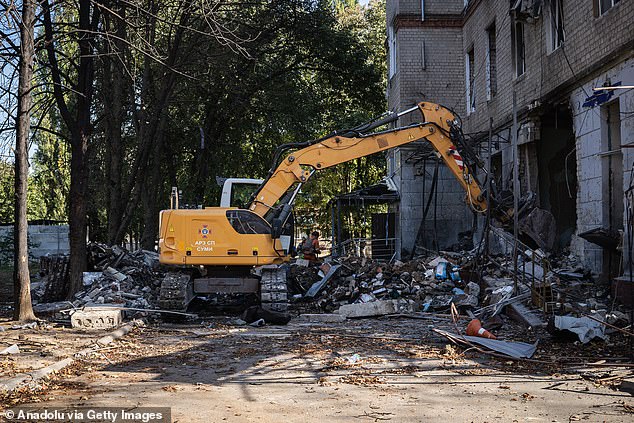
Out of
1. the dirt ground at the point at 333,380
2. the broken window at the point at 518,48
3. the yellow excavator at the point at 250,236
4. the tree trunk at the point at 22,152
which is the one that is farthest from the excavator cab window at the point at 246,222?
the broken window at the point at 518,48

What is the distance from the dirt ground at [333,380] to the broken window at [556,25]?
7.68m

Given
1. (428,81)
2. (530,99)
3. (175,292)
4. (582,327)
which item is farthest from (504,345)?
(428,81)

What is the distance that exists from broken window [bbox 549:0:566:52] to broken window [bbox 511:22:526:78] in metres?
2.08

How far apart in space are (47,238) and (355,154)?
25.8 metres

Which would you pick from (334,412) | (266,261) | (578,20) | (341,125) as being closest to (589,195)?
(578,20)

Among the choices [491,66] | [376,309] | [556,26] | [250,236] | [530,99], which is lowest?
[376,309]

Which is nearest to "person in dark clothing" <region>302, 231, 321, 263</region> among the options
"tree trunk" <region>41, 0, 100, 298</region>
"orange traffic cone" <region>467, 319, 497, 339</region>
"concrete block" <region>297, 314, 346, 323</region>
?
"concrete block" <region>297, 314, 346, 323</region>

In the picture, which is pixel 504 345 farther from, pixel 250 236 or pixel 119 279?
pixel 119 279

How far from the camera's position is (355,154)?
16219 millimetres

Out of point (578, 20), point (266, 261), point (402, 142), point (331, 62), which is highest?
point (331, 62)

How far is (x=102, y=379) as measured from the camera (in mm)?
8023

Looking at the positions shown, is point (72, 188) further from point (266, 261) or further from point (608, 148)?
point (608, 148)

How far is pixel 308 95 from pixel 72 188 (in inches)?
586

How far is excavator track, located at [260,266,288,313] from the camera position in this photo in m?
14.7
